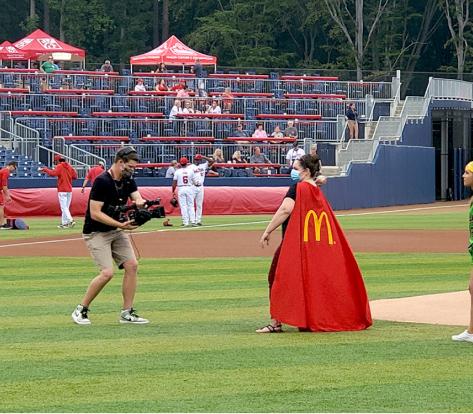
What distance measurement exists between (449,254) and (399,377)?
45.4ft

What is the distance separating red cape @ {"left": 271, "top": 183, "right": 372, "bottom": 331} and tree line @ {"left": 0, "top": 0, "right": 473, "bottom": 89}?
164ft

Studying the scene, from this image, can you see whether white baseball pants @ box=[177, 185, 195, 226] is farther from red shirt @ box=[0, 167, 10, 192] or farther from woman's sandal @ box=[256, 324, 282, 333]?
woman's sandal @ box=[256, 324, 282, 333]

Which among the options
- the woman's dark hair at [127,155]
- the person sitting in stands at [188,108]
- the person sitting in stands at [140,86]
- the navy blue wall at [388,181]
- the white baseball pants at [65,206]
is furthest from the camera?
the person sitting in stands at [140,86]

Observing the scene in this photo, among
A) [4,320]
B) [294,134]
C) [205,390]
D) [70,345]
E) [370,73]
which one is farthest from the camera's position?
[370,73]

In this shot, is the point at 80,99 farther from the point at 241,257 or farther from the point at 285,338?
the point at 285,338

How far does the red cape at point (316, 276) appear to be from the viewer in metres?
12.6

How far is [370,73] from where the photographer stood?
57.0m

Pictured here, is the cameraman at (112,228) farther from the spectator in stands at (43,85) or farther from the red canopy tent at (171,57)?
the red canopy tent at (171,57)

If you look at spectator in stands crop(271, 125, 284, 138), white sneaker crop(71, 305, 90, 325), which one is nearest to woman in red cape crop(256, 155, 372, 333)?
white sneaker crop(71, 305, 90, 325)

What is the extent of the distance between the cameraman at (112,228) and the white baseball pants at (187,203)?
20157mm

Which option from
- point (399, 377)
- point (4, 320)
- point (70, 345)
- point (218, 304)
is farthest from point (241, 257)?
point (399, 377)

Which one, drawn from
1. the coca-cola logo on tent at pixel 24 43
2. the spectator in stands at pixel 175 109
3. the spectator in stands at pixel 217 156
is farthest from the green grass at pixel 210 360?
the coca-cola logo on tent at pixel 24 43

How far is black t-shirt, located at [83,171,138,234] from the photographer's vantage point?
43.5ft

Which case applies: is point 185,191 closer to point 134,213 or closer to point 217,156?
point 217,156
